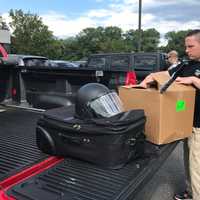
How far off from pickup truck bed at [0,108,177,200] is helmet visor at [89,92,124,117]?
380 millimetres

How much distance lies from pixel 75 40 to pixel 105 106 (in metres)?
65.7

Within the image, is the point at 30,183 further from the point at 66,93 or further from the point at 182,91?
the point at 66,93

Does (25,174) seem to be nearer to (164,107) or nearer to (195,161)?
(164,107)

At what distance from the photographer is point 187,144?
150 inches

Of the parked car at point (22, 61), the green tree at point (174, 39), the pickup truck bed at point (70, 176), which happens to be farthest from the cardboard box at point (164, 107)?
the green tree at point (174, 39)

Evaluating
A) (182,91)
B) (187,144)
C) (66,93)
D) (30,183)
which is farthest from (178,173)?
(30,183)

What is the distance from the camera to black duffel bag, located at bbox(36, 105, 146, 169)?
239cm

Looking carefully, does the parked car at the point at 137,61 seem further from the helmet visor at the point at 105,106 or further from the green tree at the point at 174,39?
the green tree at the point at 174,39

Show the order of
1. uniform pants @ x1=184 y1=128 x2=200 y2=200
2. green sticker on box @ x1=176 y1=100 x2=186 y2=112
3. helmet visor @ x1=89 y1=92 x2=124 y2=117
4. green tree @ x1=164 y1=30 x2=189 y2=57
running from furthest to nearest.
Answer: green tree @ x1=164 y1=30 x2=189 y2=57 → uniform pants @ x1=184 y1=128 x2=200 y2=200 → green sticker on box @ x1=176 y1=100 x2=186 y2=112 → helmet visor @ x1=89 y1=92 x2=124 y2=117

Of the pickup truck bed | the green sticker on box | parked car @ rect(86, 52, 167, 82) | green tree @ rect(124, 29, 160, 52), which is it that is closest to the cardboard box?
the green sticker on box

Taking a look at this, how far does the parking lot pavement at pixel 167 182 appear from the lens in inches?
171

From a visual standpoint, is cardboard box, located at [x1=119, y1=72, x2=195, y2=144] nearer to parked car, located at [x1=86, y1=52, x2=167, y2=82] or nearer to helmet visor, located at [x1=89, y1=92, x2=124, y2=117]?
helmet visor, located at [x1=89, y1=92, x2=124, y2=117]

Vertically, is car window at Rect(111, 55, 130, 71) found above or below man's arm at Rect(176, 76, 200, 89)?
below

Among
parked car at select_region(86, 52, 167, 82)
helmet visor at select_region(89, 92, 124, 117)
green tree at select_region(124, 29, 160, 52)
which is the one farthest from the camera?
green tree at select_region(124, 29, 160, 52)
